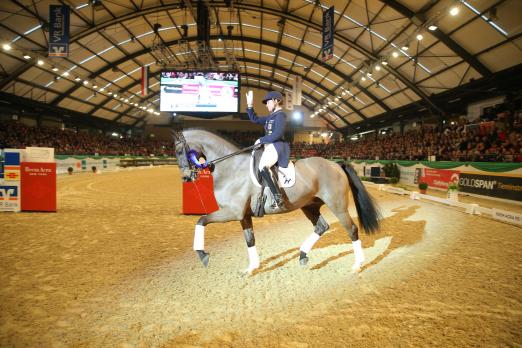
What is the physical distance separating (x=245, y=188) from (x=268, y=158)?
1.83 feet

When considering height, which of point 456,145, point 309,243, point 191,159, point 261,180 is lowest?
point 309,243

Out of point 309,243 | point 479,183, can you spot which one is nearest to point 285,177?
point 309,243

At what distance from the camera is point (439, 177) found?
14383mm

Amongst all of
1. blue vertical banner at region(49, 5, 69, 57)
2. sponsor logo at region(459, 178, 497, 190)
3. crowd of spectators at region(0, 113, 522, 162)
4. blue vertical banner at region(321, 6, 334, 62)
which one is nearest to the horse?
crowd of spectators at region(0, 113, 522, 162)

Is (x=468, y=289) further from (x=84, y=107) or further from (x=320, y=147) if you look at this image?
(x=84, y=107)

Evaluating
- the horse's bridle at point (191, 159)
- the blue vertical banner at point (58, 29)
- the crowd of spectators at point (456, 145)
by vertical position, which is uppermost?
the blue vertical banner at point (58, 29)

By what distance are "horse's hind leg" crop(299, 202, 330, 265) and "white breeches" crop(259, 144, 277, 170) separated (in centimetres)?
134

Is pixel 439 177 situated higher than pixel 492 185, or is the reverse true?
pixel 439 177

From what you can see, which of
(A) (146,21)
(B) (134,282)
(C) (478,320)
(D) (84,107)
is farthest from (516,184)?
(D) (84,107)

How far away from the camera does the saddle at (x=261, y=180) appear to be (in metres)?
3.90

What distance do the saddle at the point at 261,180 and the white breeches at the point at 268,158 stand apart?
0.35 ft

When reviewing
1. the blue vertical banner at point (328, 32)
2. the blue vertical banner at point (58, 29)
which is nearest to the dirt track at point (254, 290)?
the blue vertical banner at point (328, 32)

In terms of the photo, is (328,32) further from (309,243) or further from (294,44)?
(309,243)

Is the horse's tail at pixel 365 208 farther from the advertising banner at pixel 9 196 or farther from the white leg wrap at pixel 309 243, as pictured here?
the advertising banner at pixel 9 196
